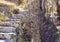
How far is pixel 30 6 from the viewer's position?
1.75 meters

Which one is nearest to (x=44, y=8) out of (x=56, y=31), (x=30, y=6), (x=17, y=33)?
(x=30, y=6)

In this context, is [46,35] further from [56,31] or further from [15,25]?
[15,25]

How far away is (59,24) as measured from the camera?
69.2 inches

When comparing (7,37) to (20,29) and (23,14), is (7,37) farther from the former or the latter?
(23,14)

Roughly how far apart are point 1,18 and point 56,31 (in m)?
0.59

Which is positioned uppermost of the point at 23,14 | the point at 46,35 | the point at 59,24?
the point at 23,14

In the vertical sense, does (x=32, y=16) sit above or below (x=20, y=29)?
above

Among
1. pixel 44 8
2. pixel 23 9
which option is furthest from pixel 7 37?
pixel 44 8

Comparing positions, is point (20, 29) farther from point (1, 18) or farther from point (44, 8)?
point (44, 8)

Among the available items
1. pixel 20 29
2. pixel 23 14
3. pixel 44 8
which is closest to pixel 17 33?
pixel 20 29

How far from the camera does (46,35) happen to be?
1.77 metres

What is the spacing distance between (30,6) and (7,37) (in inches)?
15.8

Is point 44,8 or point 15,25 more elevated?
point 44,8

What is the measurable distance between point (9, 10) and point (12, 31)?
0.73ft
